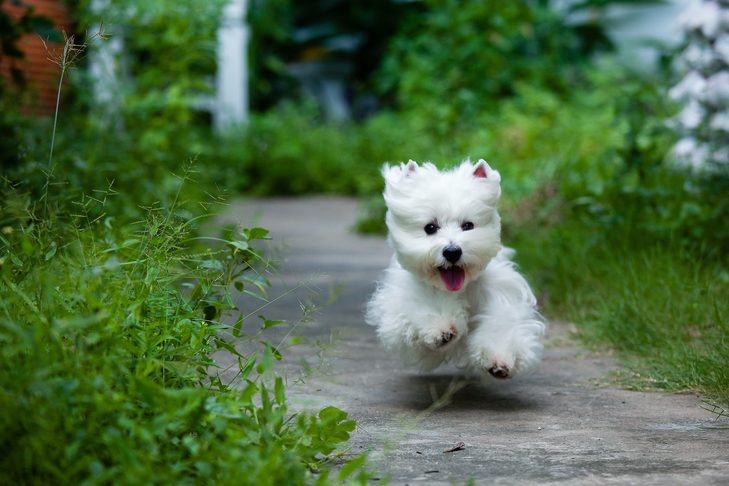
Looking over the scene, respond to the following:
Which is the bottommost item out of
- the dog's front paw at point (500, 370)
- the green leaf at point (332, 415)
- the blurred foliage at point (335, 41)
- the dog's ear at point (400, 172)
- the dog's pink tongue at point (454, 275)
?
the dog's front paw at point (500, 370)

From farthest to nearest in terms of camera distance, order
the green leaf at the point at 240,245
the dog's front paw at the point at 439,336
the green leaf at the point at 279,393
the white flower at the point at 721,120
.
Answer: the white flower at the point at 721,120
the dog's front paw at the point at 439,336
the green leaf at the point at 240,245
the green leaf at the point at 279,393

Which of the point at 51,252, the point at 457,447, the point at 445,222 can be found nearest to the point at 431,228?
the point at 445,222

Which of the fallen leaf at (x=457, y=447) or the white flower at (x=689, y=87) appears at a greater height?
the white flower at (x=689, y=87)

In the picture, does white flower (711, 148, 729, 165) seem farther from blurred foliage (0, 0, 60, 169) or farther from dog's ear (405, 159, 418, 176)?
blurred foliage (0, 0, 60, 169)

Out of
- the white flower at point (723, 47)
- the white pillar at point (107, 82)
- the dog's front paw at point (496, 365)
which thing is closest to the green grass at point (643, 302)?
the dog's front paw at point (496, 365)

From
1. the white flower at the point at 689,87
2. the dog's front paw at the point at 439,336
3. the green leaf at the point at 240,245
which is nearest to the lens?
the green leaf at the point at 240,245

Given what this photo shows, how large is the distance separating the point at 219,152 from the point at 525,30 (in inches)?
221

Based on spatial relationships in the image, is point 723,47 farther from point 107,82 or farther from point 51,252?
point 51,252

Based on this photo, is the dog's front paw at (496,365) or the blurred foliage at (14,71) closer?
the dog's front paw at (496,365)

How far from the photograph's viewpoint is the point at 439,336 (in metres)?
3.72

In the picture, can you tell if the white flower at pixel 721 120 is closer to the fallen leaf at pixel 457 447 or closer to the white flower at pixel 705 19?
the white flower at pixel 705 19

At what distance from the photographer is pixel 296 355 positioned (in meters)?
4.46

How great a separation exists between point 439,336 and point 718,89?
4.44m

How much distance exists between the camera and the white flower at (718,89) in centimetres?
717
